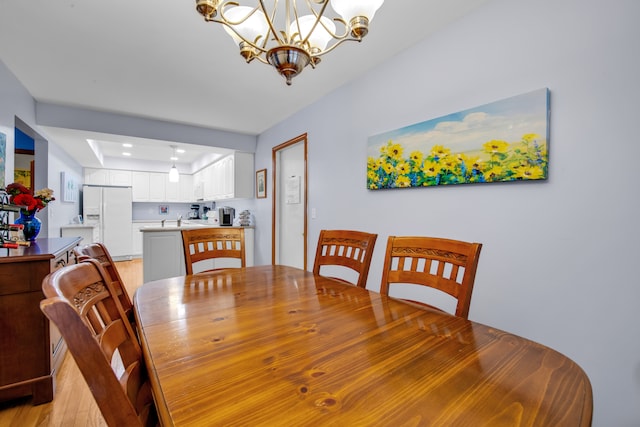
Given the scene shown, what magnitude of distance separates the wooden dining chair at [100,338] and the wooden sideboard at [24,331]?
4.18 feet

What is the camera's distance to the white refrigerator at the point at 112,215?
5.75 m

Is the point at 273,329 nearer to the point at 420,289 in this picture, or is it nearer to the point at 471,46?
the point at 420,289

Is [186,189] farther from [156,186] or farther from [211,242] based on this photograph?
[211,242]

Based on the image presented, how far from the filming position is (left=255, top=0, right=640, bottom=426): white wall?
4.00 ft

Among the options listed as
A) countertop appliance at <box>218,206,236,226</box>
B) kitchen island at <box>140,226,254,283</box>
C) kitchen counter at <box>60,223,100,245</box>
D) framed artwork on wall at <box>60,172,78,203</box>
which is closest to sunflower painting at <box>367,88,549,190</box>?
kitchen island at <box>140,226,254,283</box>

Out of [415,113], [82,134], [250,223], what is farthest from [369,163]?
[82,134]

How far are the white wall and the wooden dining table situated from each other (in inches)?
33.1

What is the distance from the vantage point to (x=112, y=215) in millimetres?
5863

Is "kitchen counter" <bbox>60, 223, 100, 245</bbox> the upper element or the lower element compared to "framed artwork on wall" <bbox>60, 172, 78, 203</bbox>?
lower

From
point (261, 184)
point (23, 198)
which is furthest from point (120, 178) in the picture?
point (23, 198)

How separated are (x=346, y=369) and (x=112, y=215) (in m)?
6.83

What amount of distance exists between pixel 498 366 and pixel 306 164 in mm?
2851

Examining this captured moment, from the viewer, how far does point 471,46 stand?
1.75 meters

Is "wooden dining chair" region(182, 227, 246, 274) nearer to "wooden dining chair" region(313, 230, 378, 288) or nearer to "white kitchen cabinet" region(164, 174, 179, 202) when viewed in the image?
"wooden dining chair" region(313, 230, 378, 288)
